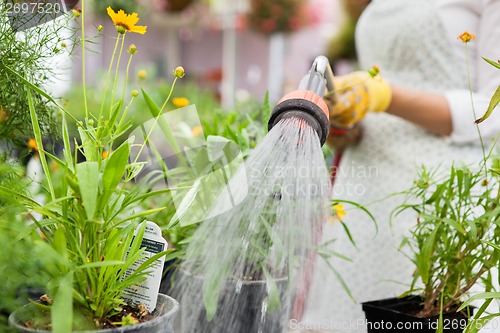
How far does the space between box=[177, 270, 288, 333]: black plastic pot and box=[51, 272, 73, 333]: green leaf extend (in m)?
0.22

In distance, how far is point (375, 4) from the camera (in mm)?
1112

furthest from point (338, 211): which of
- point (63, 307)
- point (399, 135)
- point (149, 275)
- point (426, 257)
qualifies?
point (399, 135)

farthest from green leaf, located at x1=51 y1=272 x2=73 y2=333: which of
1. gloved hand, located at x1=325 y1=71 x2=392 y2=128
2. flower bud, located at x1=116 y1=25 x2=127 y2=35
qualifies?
gloved hand, located at x1=325 y1=71 x2=392 y2=128

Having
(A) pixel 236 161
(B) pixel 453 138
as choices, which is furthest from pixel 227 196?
(B) pixel 453 138

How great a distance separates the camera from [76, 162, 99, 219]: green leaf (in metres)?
0.39

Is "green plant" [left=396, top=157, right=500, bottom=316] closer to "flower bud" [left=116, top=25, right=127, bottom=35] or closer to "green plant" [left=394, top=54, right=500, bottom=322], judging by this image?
"green plant" [left=394, top=54, right=500, bottom=322]

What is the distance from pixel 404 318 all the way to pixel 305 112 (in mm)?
242

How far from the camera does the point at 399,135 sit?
1.06 m

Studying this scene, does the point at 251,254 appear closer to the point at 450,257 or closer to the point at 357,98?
the point at 450,257

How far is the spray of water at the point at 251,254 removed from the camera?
57cm

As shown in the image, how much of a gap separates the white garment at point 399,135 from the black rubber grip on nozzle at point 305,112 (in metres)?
0.47

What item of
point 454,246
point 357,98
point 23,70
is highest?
point 357,98

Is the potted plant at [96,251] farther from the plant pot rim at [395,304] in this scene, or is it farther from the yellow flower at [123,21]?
the plant pot rim at [395,304]

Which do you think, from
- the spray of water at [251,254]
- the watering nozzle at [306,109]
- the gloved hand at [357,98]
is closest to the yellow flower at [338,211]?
the spray of water at [251,254]
